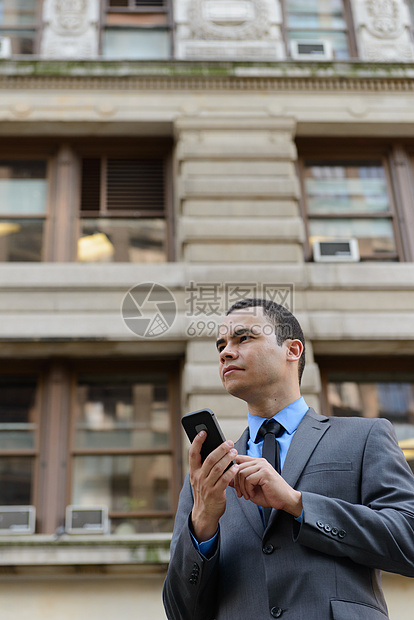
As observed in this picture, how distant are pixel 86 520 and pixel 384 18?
362 inches

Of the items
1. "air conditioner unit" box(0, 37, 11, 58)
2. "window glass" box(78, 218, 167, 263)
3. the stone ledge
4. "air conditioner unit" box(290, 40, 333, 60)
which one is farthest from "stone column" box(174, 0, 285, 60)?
the stone ledge

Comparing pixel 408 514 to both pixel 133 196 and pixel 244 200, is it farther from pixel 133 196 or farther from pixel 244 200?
pixel 133 196

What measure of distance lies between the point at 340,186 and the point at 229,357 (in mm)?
8017

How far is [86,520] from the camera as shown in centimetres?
828

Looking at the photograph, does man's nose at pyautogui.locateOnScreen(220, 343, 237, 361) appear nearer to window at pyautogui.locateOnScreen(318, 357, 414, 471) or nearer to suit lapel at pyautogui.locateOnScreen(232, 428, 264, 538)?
suit lapel at pyautogui.locateOnScreen(232, 428, 264, 538)

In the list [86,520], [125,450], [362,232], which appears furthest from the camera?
[362,232]

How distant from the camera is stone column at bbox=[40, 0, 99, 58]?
10969 mm

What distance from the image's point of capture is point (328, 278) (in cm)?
943

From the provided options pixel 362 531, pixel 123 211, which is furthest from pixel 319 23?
pixel 362 531

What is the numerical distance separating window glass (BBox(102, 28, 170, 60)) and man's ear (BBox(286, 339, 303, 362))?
29.8ft

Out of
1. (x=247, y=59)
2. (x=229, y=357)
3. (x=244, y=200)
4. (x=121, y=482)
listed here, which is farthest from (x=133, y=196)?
(x=229, y=357)

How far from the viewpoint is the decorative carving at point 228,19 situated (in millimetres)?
11133

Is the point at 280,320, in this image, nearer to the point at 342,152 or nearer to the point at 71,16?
the point at 342,152

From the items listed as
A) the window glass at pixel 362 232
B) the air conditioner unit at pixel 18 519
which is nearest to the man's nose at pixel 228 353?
the air conditioner unit at pixel 18 519
